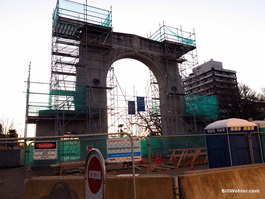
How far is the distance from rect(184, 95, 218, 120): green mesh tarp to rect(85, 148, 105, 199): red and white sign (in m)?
23.3

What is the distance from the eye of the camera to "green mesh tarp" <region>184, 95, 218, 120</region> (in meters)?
26.6

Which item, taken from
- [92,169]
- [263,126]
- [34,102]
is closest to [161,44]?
[34,102]

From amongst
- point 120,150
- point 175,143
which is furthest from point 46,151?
point 175,143

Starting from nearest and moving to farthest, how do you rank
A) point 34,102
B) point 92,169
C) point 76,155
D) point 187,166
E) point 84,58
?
1. point 92,169
2. point 76,155
3. point 187,166
4. point 34,102
5. point 84,58

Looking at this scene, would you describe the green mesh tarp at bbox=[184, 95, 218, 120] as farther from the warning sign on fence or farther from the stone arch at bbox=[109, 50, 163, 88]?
the warning sign on fence

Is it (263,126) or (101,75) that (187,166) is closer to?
(263,126)

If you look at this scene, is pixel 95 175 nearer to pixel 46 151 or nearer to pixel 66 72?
pixel 46 151

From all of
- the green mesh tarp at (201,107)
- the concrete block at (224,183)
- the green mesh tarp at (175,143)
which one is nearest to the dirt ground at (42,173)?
the concrete block at (224,183)

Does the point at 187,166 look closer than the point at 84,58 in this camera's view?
Yes

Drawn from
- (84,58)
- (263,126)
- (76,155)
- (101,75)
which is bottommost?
(76,155)

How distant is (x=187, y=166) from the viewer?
46.0ft

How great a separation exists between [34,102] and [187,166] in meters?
13.4

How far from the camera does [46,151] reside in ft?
31.2

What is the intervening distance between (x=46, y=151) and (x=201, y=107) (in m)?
22.4
